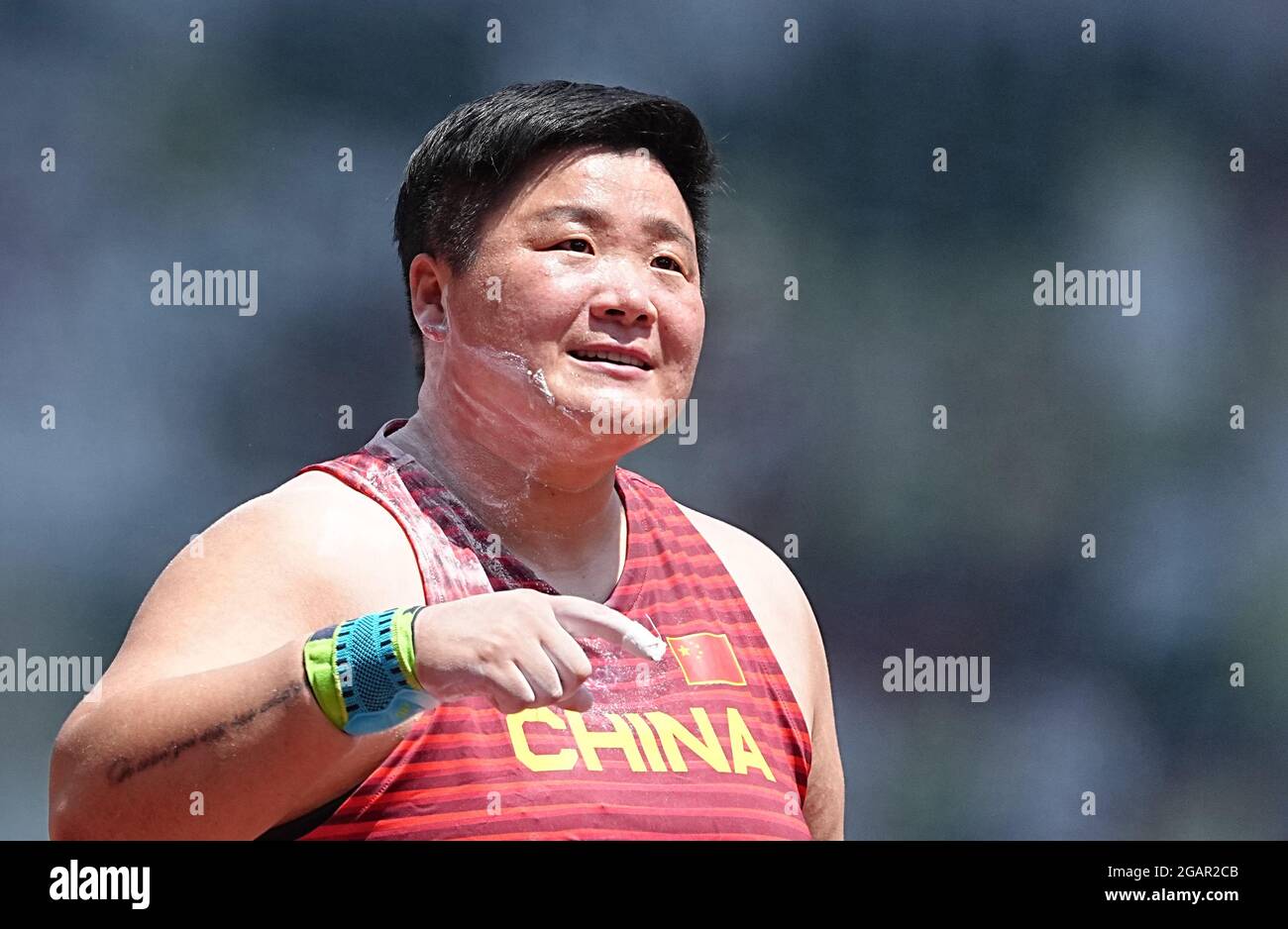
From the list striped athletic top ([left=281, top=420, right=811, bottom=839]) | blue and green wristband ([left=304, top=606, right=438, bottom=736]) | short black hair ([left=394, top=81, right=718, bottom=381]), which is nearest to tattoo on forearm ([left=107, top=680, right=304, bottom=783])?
blue and green wristband ([left=304, top=606, right=438, bottom=736])

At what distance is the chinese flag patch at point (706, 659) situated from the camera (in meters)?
2.18

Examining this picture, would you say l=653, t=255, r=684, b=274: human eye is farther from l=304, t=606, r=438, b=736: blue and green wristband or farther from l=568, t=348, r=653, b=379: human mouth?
l=304, t=606, r=438, b=736: blue and green wristband

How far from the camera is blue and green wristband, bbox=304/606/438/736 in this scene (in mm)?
1741

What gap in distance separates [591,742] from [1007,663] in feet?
5.81

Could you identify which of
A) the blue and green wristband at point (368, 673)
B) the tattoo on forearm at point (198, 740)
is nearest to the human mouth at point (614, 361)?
the blue and green wristband at point (368, 673)

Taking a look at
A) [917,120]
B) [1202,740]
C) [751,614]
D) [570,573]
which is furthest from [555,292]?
[1202,740]

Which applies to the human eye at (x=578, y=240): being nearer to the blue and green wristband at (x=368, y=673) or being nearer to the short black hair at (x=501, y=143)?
the short black hair at (x=501, y=143)

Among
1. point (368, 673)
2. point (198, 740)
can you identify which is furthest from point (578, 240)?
point (198, 740)

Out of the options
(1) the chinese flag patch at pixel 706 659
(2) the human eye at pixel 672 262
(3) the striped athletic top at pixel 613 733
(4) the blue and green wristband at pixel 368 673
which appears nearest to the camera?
(4) the blue and green wristband at pixel 368 673

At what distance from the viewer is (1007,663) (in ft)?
11.7

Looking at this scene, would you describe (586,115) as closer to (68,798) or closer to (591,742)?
(591,742)

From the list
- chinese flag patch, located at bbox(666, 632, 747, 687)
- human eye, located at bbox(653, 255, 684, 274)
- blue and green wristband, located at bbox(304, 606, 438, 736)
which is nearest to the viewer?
blue and green wristband, located at bbox(304, 606, 438, 736)

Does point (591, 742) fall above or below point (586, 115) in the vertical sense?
below

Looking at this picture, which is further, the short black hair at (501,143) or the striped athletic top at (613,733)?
the short black hair at (501,143)
